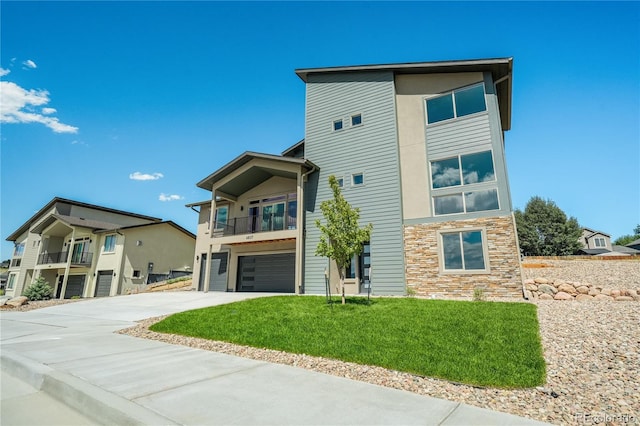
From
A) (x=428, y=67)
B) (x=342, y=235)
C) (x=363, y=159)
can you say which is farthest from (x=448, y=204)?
(x=428, y=67)

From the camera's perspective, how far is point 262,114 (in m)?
16.4

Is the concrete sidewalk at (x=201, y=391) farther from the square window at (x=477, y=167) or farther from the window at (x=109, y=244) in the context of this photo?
the window at (x=109, y=244)

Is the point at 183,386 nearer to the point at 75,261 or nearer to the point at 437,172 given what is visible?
the point at 437,172

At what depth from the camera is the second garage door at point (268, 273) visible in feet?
58.9

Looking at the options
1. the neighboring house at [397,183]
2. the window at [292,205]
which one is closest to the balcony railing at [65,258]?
the neighboring house at [397,183]

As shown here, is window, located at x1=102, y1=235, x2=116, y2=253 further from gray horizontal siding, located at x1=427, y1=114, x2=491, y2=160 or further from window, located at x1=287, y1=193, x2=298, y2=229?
gray horizontal siding, located at x1=427, y1=114, x2=491, y2=160

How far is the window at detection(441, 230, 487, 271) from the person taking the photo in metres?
12.3

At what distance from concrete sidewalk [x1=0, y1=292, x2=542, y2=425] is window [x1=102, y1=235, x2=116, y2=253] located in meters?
23.0

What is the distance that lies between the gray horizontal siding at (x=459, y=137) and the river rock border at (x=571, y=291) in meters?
5.80

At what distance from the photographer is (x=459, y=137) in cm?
1384

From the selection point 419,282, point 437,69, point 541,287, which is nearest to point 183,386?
point 419,282

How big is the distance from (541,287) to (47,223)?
3948 cm

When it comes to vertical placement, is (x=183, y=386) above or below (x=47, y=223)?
below

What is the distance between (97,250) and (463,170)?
29.6 metres
